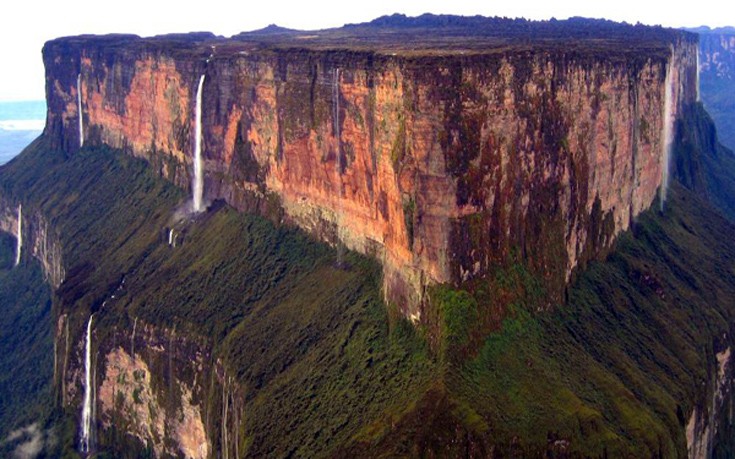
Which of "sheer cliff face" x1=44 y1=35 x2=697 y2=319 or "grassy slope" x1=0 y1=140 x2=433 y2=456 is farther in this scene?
"grassy slope" x1=0 y1=140 x2=433 y2=456

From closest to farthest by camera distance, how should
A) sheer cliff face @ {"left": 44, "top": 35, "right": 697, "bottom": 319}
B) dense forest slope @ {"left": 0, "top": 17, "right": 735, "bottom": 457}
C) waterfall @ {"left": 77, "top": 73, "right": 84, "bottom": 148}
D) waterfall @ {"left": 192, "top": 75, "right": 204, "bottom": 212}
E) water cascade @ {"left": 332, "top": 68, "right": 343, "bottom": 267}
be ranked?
dense forest slope @ {"left": 0, "top": 17, "right": 735, "bottom": 457}, sheer cliff face @ {"left": 44, "top": 35, "right": 697, "bottom": 319}, water cascade @ {"left": 332, "top": 68, "right": 343, "bottom": 267}, waterfall @ {"left": 192, "top": 75, "right": 204, "bottom": 212}, waterfall @ {"left": 77, "top": 73, "right": 84, "bottom": 148}

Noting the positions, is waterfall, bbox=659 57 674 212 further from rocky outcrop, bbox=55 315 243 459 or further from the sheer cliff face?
rocky outcrop, bbox=55 315 243 459

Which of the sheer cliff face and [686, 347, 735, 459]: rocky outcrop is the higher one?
the sheer cliff face

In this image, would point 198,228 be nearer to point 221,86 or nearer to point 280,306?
point 221,86

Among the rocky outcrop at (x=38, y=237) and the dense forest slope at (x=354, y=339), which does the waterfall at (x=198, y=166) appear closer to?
the dense forest slope at (x=354, y=339)

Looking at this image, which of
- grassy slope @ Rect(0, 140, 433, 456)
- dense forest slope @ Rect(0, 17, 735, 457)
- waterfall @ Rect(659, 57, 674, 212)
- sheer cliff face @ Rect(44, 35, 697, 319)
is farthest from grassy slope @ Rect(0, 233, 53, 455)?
waterfall @ Rect(659, 57, 674, 212)

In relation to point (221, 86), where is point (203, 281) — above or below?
below

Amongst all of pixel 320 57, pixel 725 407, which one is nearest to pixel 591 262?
pixel 725 407
